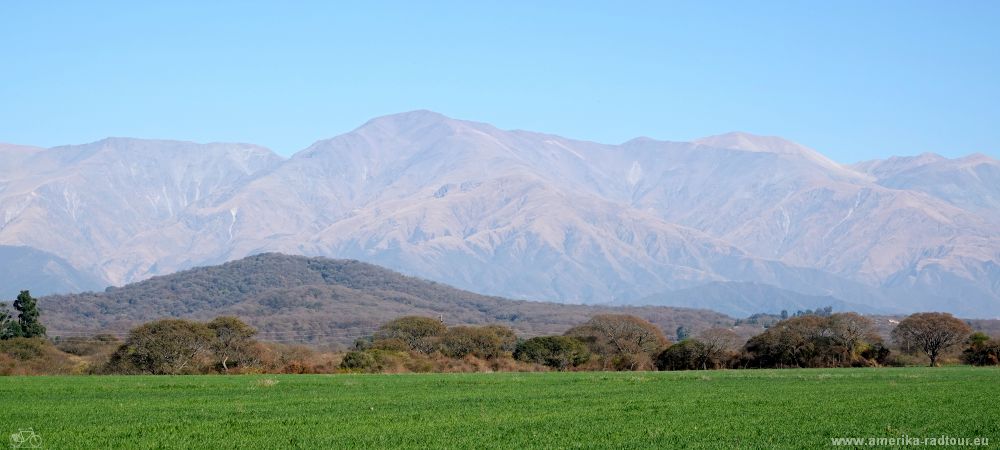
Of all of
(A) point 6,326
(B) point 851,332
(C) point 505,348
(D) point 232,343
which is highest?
(B) point 851,332

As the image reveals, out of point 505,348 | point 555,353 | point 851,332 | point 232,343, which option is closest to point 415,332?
point 505,348

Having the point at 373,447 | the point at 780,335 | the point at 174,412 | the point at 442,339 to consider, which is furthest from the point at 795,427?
the point at 442,339

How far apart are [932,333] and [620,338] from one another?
26.6 metres

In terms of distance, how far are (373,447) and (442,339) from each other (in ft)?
237

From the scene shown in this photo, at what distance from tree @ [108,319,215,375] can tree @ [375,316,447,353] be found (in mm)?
27127

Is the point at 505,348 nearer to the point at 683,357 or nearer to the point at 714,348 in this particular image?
the point at 683,357

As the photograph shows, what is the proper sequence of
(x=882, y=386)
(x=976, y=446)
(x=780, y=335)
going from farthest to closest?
1. (x=780, y=335)
2. (x=882, y=386)
3. (x=976, y=446)

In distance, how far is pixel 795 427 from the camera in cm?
2731

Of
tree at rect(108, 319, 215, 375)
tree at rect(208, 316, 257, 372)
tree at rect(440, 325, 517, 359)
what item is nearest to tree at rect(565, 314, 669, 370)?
tree at rect(440, 325, 517, 359)

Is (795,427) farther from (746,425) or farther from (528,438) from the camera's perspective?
(528,438)

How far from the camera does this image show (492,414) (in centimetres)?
3100

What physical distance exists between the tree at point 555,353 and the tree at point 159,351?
27033 mm

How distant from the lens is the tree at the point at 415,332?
9731 cm

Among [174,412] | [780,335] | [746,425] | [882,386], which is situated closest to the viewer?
[746,425]
